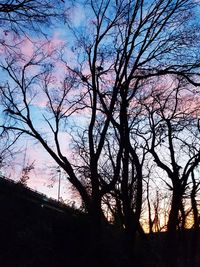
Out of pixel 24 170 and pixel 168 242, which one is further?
pixel 24 170

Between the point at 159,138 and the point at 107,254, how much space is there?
8646mm

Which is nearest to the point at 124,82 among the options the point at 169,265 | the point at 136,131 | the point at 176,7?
the point at 176,7

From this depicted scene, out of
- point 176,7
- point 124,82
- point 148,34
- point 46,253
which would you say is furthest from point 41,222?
point 176,7

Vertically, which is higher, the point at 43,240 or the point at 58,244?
the point at 43,240

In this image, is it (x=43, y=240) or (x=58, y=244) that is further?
(x=43, y=240)

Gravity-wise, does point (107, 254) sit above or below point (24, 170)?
below

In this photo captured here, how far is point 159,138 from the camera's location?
963 inches

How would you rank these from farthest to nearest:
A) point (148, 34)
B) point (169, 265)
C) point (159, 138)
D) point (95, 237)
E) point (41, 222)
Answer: point (159, 138), point (169, 265), point (41, 222), point (148, 34), point (95, 237)

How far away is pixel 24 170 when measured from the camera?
81.0 ft

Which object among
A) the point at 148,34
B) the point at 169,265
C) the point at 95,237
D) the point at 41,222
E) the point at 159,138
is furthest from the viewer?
the point at 159,138

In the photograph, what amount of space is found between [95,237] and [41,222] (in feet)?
12.1

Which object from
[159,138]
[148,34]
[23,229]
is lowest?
[23,229]

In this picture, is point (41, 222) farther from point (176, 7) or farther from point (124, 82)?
point (176, 7)

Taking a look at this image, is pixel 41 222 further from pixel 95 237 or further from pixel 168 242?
pixel 168 242
